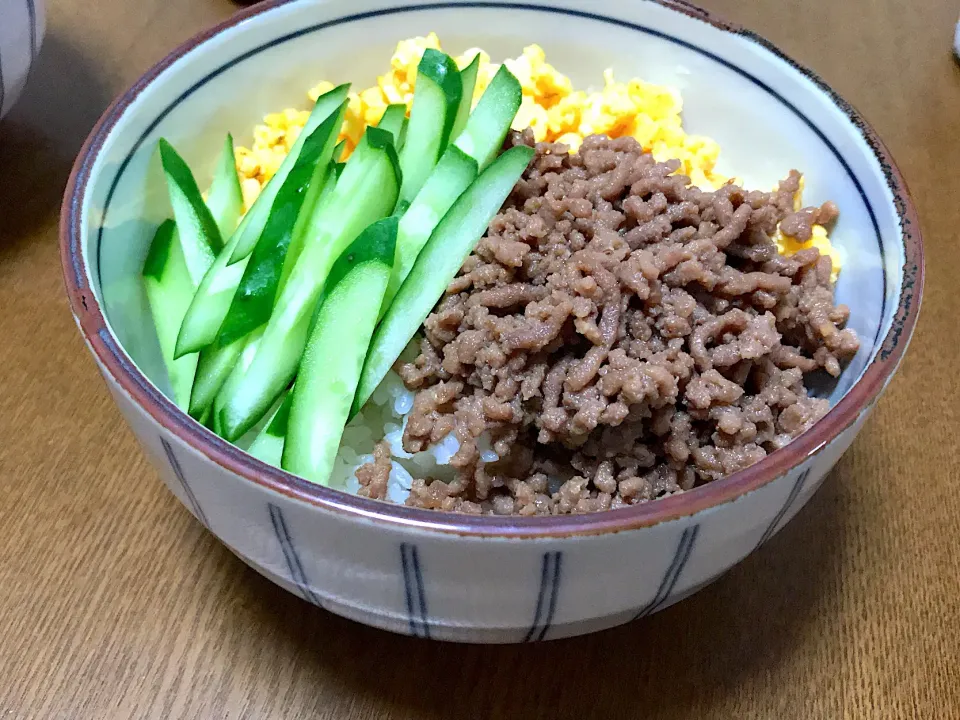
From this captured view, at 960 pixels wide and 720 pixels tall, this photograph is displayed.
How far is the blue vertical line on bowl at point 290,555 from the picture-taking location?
0.77 m

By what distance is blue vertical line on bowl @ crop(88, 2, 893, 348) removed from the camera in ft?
3.54

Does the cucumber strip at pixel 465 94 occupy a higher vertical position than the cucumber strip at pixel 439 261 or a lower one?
higher

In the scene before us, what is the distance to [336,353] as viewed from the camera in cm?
104

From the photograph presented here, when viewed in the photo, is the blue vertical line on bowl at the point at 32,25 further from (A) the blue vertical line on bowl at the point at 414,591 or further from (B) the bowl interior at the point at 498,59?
(A) the blue vertical line on bowl at the point at 414,591

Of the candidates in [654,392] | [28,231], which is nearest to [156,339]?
[28,231]

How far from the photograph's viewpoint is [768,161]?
134cm

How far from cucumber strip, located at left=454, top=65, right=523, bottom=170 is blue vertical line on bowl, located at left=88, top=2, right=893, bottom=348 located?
227 millimetres

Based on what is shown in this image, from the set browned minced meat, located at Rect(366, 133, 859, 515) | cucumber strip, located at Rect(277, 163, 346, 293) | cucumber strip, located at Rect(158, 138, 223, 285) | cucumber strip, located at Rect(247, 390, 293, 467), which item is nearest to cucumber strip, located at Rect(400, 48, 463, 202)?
cucumber strip, located at Rect(277, 163, 346, 293)

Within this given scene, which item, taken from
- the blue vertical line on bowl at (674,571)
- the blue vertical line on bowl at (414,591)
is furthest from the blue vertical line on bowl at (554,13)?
the blue vertical line on bowl at (414,591)

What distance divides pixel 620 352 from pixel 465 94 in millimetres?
627

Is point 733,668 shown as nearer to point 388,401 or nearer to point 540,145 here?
point 388,401

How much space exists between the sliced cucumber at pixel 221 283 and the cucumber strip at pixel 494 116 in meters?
0.22

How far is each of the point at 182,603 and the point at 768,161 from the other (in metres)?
1.17

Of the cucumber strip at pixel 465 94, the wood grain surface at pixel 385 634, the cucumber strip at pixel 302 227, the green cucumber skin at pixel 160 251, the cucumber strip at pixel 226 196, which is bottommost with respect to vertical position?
the wood grain surface at pixel 385 634
